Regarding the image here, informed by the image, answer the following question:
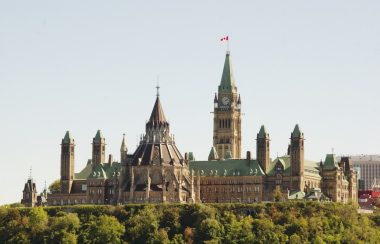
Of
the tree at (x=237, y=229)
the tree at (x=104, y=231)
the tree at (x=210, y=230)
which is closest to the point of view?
the tree at (x=237, y=229)

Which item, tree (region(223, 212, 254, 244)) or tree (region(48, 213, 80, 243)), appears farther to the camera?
tree (region(48, 213, 80, 243))

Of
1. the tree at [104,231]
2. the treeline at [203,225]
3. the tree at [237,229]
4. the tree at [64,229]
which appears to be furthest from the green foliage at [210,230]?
the tree at [64,229]

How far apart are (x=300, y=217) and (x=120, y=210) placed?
30309 millimetres

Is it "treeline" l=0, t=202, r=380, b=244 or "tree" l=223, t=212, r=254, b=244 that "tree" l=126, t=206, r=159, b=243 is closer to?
"treeline" l=0, t=202, r=380, b=244

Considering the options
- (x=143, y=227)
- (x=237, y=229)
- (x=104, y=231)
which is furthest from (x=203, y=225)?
(x=104, y=231)

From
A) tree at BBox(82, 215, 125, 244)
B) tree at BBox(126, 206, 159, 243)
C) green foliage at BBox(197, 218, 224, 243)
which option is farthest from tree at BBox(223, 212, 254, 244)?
tree at BBox(82, 215, 125, 244)

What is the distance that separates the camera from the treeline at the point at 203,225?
179250 mm

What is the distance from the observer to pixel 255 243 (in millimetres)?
176500

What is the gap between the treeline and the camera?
179m

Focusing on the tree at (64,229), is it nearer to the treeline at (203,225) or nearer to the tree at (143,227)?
the treeline at (203,225)

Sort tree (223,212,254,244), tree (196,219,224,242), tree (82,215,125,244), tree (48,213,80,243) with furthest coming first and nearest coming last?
tree (48,213,80,243) → tree (82,215,125,244) → tree (196,219,224,242) → tree (223,212,254,244)

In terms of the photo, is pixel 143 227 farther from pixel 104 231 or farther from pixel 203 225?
pixel 203 225

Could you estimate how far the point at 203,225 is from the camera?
181m

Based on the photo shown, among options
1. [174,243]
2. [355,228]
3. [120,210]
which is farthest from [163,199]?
[355,228]
